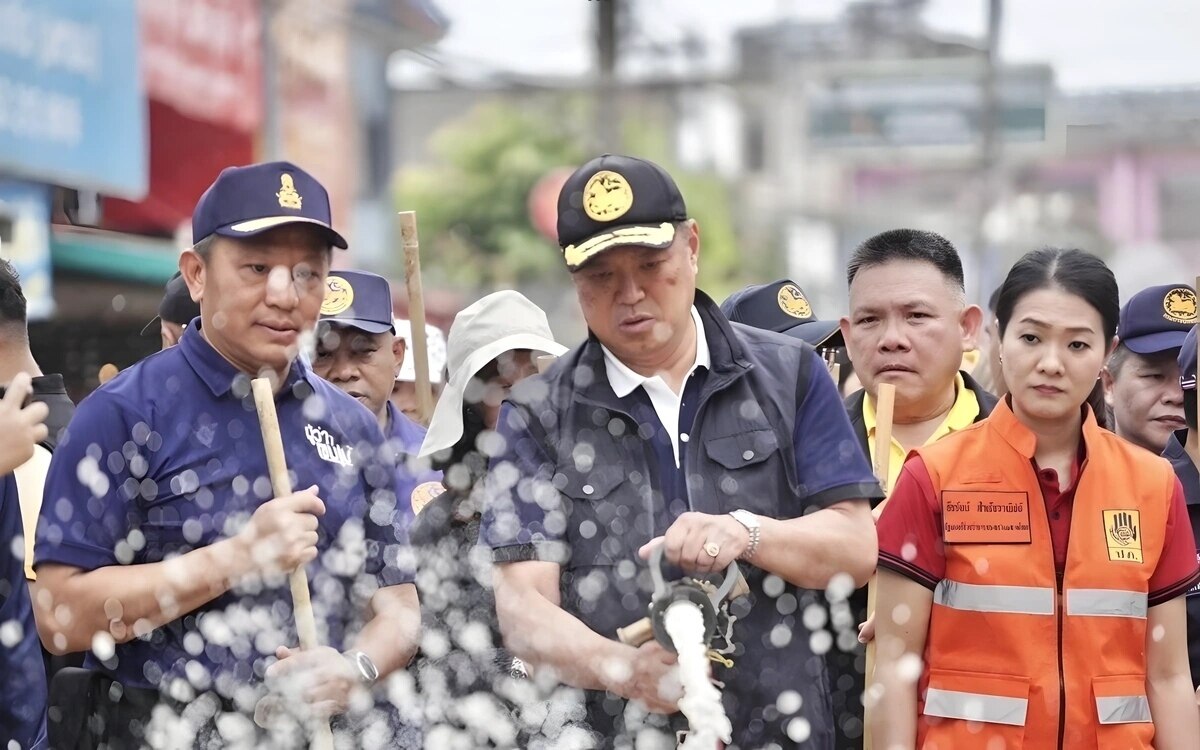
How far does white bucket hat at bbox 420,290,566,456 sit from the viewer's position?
4.55 meters

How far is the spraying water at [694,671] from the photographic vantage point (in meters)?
3.20

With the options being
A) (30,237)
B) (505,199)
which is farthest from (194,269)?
(505,199)

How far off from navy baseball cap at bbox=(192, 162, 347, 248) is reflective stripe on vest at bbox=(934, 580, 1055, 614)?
1581mm

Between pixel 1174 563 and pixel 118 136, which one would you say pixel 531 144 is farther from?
pixel 1174 563

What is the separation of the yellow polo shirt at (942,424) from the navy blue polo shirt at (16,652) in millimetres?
2148

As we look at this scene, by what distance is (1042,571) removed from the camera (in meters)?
3.64

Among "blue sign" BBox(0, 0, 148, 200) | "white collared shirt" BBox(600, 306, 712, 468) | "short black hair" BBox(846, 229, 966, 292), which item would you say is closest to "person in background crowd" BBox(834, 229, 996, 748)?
"short black hair" BBox(846, 229, 966, 292)

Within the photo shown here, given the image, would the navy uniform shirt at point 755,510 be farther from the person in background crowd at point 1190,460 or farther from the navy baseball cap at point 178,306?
the navy baseball cap at point 178,306

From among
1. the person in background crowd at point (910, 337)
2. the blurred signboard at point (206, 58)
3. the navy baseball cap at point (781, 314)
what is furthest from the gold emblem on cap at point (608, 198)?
the blurred signboard at point (206, 58)

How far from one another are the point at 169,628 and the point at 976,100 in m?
34.9

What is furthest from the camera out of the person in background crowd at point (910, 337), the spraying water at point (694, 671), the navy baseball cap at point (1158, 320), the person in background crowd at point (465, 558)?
the navy baseball cap at point (1158, 320)

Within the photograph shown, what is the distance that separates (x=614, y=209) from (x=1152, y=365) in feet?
7.25

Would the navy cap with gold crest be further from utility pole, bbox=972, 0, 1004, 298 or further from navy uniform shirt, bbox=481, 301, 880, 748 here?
utility pole, bbox=972, 0, 1004, 298

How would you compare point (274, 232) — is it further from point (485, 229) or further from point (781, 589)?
point (485, 229)
